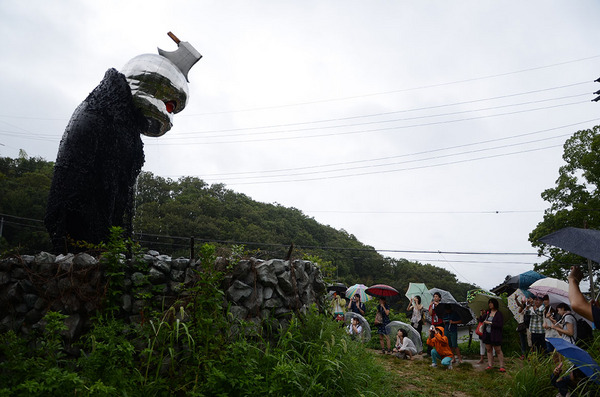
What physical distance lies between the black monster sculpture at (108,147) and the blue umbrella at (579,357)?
5418mm

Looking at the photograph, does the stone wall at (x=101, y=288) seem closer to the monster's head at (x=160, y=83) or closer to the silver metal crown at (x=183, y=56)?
the monster's head at (x=160, y=83)

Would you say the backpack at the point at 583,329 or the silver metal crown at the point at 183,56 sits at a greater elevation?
the silver metal crown at the point at 183,56

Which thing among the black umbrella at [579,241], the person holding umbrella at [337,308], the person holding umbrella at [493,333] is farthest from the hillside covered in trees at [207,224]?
the black umbrella at [579,241]

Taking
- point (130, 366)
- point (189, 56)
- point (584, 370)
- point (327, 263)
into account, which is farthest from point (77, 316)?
point (584, 370)

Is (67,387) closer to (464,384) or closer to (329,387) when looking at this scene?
(329,387)

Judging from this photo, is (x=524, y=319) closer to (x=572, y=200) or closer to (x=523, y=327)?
(x=523, y=327)

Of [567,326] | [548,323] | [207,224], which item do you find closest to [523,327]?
[548,323]

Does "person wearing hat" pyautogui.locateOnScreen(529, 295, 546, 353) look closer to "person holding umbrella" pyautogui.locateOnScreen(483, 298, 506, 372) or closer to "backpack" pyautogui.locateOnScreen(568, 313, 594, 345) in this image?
"person holding umbrella" pyautogui.locateOnScreen(483, 298, 506, 372)

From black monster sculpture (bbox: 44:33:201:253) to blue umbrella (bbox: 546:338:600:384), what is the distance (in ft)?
17.8

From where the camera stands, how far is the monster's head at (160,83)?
548 cm

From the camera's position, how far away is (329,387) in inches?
153

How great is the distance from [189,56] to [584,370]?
6.57 metres

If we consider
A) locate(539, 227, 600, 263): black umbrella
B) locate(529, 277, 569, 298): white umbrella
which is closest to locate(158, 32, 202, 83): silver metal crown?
locate(539, 227, 600, 263): black umbrella

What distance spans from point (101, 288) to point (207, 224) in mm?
22551
